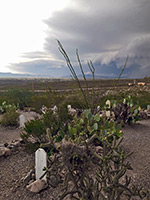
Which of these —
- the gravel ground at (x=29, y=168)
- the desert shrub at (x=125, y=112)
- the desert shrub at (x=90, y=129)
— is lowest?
the gravel ground at (x=29, y=168)

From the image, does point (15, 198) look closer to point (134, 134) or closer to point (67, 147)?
point (67, 147)

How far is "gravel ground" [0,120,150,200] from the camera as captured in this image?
3.26 m

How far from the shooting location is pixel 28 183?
3543mm

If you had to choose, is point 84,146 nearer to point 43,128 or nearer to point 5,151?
point 43,128

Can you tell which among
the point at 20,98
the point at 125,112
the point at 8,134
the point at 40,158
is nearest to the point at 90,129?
the point at 40,158

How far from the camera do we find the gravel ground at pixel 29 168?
3256mm

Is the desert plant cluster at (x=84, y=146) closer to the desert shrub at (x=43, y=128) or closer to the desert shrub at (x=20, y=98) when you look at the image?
the desert shrub at (x=43, y=128)

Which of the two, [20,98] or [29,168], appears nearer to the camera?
[29,168]

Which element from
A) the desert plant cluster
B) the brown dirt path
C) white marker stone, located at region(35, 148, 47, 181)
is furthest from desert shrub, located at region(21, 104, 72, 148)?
the brown dirt path

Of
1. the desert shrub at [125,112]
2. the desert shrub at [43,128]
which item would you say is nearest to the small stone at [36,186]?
the desert shrub at [43,128]

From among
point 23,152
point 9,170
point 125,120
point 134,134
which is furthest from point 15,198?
point 125,120

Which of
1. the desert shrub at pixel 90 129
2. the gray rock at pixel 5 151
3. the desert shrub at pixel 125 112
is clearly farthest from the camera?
the desert shrub at pixel 125 112

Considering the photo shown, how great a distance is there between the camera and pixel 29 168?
407cm

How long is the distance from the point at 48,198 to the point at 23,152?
1.92 metres
